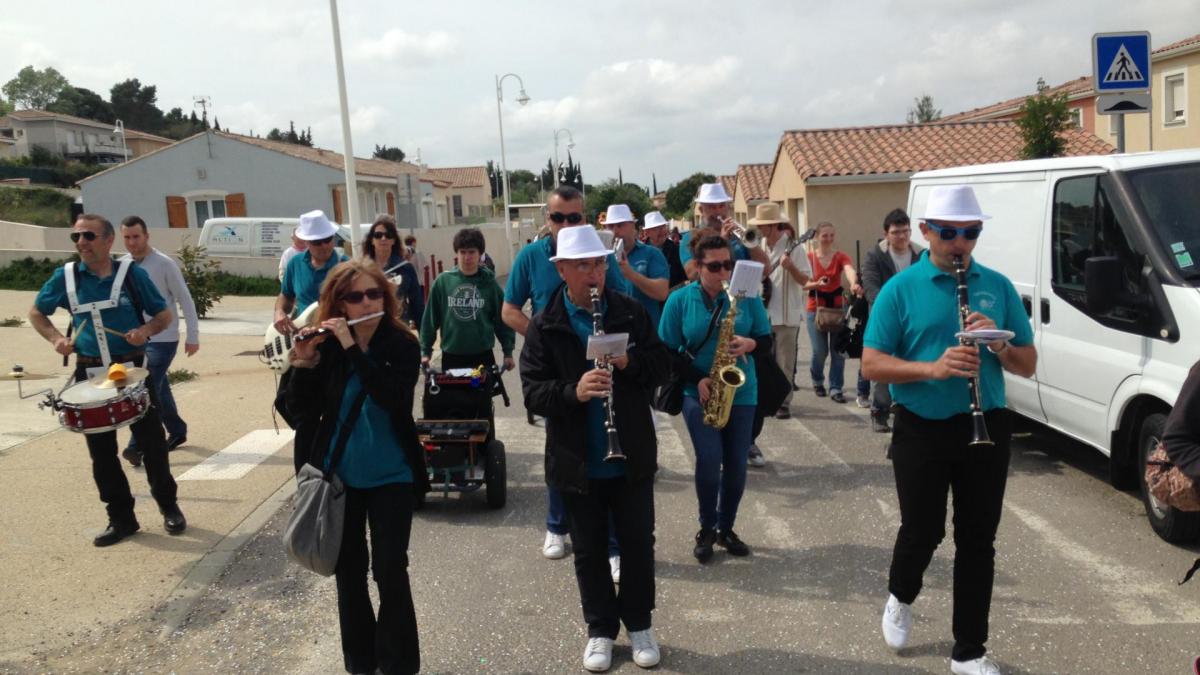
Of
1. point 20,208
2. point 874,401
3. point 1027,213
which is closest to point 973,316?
point 1027,213

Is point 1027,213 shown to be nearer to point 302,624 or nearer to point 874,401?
point 874,401

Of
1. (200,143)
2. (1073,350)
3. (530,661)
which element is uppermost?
(200,143)

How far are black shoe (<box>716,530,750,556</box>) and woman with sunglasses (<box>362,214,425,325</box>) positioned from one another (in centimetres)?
344

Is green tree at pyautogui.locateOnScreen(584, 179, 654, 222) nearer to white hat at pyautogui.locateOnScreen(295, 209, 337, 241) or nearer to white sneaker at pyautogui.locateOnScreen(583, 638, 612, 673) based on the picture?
white hat at pyautogui.locateOnScreen(295, 209, 337, 241)

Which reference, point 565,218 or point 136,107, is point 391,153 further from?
point 565,218

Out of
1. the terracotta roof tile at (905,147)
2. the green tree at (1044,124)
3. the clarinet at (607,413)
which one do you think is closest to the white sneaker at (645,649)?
the clarinet at (607,413)

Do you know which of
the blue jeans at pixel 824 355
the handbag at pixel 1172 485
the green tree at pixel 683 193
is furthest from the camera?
the green tree at pixel 683 193

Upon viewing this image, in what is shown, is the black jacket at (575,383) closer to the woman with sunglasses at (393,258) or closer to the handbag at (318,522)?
the handbag at (318,522)

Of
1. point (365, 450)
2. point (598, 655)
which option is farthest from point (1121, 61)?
point (365, 450)

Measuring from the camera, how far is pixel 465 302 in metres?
7.18

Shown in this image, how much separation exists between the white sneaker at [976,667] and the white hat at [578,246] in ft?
7.23

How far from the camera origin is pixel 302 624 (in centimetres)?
497

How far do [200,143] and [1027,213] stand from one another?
1636 inches

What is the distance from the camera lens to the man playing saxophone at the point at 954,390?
3.99m
